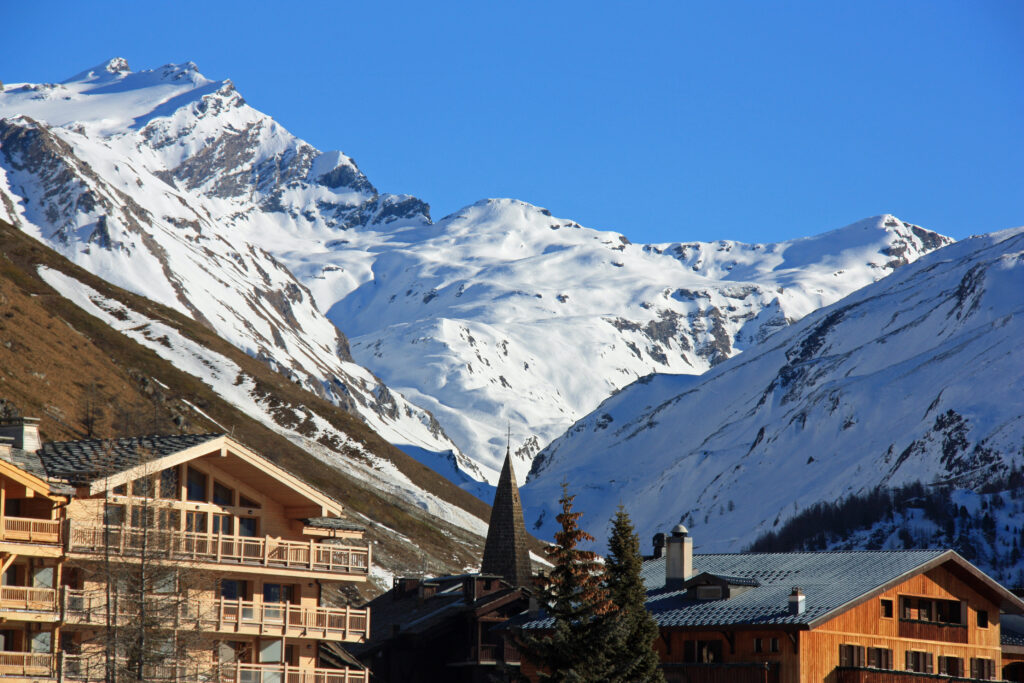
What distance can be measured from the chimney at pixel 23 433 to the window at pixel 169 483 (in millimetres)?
4946

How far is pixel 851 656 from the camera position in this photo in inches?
2242

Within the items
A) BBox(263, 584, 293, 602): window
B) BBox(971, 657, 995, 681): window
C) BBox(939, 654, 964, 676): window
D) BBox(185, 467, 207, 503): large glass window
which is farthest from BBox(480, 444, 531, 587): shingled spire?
BBox(185, 467, 207, 503): large glass window

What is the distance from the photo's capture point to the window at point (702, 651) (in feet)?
188

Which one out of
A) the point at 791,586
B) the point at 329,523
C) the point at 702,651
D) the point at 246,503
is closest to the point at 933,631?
the point at 791,586

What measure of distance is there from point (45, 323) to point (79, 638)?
438 feet

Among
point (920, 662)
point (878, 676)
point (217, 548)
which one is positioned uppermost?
point (217, 548)

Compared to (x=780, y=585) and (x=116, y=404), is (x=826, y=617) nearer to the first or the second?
(x=780, y=585)

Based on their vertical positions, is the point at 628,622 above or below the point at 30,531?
below

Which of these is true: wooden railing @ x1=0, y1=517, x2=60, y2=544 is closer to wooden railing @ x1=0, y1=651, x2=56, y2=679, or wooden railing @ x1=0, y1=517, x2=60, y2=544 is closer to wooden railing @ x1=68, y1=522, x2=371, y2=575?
wooden railing @ x1=68, y1=522, x2=371, y2=575

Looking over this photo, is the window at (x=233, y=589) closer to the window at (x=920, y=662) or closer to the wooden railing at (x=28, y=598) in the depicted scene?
the wooden railing at (x=28, y=598)

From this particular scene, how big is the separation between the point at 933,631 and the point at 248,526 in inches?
1104

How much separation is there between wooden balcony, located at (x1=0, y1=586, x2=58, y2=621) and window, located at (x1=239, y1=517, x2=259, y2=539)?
904cm

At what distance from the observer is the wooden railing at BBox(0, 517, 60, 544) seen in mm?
46000

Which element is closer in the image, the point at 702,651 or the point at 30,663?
the point at 30,663
